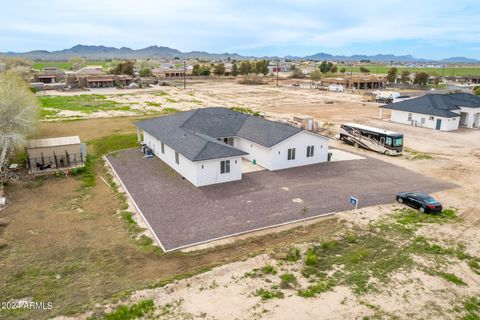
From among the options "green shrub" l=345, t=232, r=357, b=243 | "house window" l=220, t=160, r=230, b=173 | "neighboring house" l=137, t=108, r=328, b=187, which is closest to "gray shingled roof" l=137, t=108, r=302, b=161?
"neighboring house" l=137, t=108, r=328, b=187

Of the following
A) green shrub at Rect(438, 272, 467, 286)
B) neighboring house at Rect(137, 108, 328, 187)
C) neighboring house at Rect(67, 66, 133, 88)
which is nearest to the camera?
green shrub at Rect(438, 272, 467, 286)

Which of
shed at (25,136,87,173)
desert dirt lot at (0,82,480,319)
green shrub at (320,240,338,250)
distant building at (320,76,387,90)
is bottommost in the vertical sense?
desert dirt lot at (0,82,480,319)

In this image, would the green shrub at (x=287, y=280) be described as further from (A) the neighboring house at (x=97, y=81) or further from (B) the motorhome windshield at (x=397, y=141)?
(A) the neighboring house at (x=97, y=81)

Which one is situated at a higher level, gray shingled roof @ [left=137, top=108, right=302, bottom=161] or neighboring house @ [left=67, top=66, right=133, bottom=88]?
neighboring house @ [left=67, top=66, right=133, bottom=88]

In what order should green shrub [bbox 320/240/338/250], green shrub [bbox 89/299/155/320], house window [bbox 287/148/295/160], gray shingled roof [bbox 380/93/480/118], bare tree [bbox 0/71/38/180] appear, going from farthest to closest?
gray shingled roof [bbox 380/93/480/118] → house window [bbox 287/148/295/160] → bare tree [bbox 0/71/38/180] → green shrub [bbox 320/240/338/250] → green shrub [bbox 89/299/155/320]

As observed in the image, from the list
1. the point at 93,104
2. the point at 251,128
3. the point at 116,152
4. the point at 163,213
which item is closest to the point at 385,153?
the point at 251,128

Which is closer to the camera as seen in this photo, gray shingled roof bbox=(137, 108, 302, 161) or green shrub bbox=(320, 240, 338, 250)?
green shrub bbox=(320, 240, 338, 250)

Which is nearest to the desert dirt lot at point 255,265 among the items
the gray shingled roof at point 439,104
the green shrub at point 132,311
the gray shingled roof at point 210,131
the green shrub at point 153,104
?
the green shrub at point 132,311

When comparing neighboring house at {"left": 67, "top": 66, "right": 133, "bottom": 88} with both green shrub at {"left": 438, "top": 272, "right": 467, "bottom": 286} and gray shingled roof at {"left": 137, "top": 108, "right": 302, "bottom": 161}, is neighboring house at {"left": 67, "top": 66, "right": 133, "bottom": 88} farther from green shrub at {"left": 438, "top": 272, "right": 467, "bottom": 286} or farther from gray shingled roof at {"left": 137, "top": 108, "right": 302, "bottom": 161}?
green shrub at {"left": 438, "top": 272, "right": 467, "bottom": 286}

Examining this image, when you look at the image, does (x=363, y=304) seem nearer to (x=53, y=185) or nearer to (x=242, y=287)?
(x=242, y=287)
